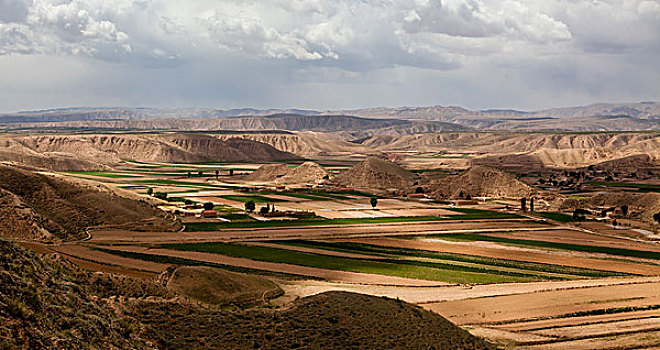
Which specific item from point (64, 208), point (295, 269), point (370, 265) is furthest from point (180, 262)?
point (64, 208)

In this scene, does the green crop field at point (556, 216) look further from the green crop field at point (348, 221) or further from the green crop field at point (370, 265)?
the green crop field at point (370, 265)

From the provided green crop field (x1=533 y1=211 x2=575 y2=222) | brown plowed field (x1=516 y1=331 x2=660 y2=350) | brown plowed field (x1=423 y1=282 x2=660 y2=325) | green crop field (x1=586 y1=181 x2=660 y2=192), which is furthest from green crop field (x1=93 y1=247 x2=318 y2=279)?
green crop field (x1=586 y1=181 x2=660 y2=192)

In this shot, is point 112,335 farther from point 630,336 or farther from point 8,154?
point 8,154

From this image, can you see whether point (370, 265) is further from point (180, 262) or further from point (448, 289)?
point (180, 262)

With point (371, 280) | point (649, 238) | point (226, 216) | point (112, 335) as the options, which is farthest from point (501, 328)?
point (226, 216)

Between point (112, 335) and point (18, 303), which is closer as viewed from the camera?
point (18, 303)

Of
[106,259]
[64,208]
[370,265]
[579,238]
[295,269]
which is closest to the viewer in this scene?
[295,269]

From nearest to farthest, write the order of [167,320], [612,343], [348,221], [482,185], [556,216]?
[167,320], [612,343], [348,221], [556,216], [482,185]
